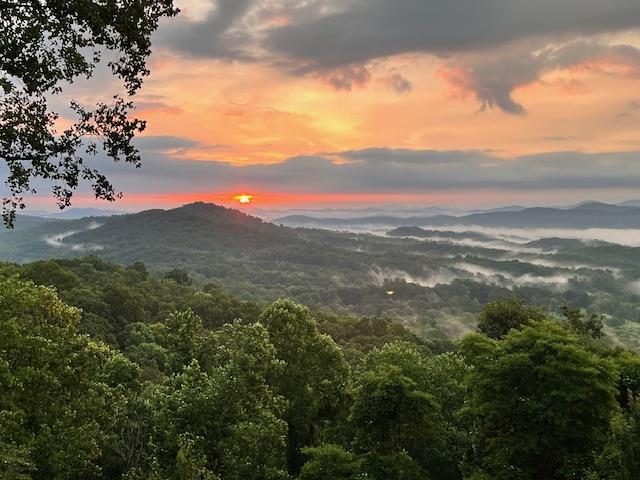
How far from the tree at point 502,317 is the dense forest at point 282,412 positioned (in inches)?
1322

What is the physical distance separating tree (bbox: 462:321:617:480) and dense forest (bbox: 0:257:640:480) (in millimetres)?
87

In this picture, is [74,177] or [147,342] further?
[147,342]

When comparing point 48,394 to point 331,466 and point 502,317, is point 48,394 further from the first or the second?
point 502,317

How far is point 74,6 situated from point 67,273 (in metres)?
105

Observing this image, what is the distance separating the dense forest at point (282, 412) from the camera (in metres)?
25.0

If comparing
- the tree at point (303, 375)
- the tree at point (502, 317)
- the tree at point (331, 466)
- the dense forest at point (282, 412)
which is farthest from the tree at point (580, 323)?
the tree at point (331, 466)

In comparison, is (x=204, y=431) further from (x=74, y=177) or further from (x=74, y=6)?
(x=74, y=6)

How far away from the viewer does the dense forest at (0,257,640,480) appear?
82.1 feet

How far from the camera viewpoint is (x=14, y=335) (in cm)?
2580

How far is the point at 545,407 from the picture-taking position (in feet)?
94.1

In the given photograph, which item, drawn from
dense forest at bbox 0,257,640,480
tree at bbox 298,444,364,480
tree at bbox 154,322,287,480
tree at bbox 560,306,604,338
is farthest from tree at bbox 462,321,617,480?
tree at bbox 560,306,604,338

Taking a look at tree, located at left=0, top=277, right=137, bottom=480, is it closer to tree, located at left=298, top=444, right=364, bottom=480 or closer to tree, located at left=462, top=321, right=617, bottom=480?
tree, located at left=298, top=444, right=364, bottom=480

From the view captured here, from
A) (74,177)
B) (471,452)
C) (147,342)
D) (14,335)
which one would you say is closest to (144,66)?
(74,177)

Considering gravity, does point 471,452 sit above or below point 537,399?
below
